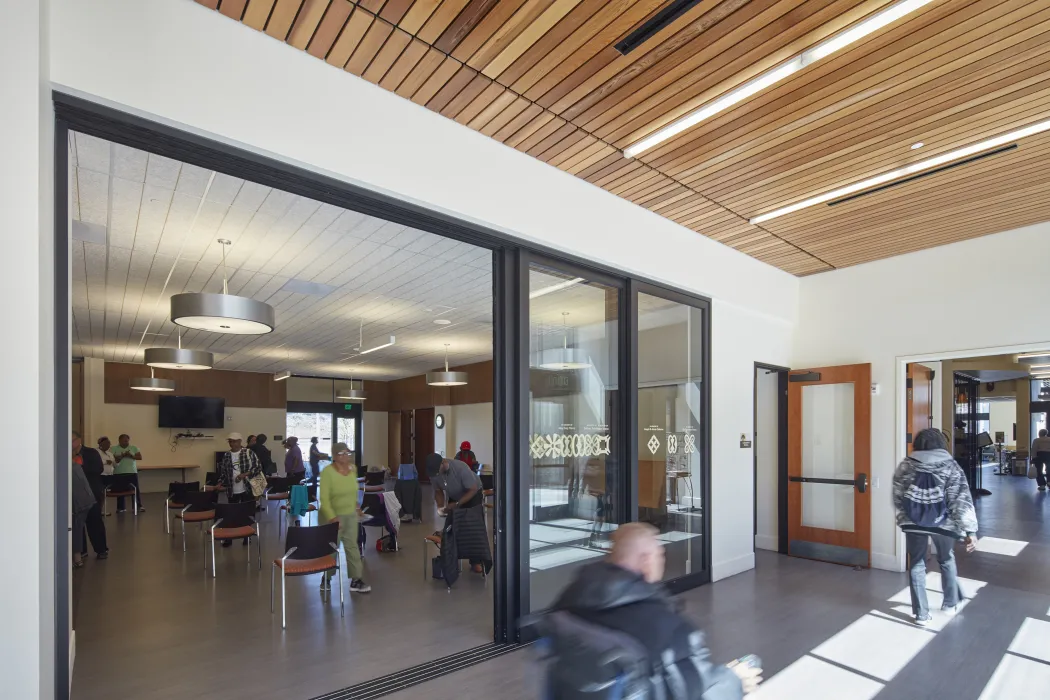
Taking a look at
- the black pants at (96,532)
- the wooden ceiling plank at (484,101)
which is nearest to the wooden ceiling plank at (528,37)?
the wooden ceiling plank at (484,101)

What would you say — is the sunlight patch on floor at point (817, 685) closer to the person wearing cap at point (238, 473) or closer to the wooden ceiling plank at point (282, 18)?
the wooden ceiling plank at point (282, 18)

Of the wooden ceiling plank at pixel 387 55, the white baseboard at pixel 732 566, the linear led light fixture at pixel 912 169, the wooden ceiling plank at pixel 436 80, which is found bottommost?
the white baseboard at pixel 732 566

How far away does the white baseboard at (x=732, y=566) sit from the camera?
5969 mm

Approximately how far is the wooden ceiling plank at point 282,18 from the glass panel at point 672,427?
363 centimetres

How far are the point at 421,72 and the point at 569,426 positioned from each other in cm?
279

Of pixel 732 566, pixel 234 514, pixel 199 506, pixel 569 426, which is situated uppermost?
pixel 569 426

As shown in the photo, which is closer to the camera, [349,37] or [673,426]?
[349,37]

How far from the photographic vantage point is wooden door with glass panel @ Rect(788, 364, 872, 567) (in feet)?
22.1

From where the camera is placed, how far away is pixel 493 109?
12.3 ft

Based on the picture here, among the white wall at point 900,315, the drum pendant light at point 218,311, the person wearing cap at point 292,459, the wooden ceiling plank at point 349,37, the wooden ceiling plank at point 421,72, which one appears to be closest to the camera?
the wooden ceiling plank at point 349,37

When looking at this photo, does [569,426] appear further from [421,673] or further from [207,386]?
[207,386]

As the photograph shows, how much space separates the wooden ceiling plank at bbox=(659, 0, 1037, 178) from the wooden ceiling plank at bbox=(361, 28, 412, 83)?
1996mm

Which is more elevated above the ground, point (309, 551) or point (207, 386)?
point (207, 386)

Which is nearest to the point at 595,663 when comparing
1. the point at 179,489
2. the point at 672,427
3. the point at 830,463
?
the point at 672,427
